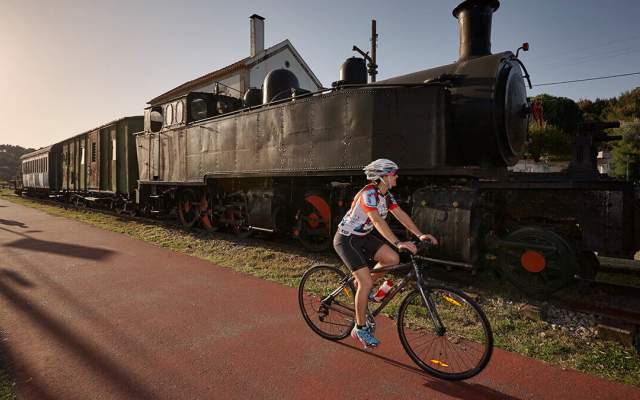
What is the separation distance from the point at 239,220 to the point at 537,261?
6.86m

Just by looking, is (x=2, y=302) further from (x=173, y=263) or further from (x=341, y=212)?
(x=341, y=212)

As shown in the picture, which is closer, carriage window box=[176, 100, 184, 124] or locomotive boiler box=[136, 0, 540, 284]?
locomotive boiler box=[136, 0, 540, 284]

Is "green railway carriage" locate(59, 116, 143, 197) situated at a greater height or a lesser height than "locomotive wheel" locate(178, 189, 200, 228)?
greater

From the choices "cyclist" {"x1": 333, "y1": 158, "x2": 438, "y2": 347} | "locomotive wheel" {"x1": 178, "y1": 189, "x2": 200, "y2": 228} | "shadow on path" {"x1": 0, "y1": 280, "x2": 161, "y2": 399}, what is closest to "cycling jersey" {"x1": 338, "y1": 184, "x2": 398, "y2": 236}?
"cyclist" {"x1": 333, "y1": 158, "x2": 438, "y2": 347}

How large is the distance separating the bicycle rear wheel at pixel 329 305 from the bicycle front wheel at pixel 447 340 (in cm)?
60

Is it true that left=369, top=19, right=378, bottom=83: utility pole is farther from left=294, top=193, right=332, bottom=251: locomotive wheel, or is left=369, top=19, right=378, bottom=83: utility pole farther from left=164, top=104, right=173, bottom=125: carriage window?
left=294, top=193, right=332, bottom=251: locomotive wheel

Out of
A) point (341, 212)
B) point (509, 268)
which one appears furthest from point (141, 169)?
point (509, 268)

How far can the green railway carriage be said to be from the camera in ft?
47.0

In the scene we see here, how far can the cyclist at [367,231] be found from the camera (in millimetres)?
3189

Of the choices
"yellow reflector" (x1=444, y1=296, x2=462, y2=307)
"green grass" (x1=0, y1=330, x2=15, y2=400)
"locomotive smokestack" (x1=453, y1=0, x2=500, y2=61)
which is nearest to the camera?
"green grass" (x1=0, y1=330, x2=15, y2=400)

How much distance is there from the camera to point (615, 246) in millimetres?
4566

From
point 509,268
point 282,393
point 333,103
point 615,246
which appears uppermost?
point 333,103

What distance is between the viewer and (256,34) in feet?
87.2

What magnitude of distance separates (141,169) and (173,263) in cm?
716
